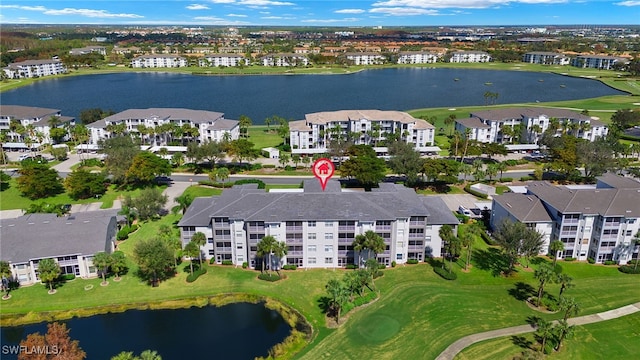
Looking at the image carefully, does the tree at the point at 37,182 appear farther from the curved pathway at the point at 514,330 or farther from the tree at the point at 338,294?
the curved pathway at the point at 514,330

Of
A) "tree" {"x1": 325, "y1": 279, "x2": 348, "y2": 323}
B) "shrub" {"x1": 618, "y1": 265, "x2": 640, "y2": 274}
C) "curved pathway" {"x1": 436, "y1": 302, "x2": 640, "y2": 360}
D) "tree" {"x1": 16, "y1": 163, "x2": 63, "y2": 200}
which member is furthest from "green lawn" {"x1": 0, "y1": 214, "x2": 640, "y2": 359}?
"tree" {"x1": 16, "y1": 163, "x2": 63, "y2": 200}

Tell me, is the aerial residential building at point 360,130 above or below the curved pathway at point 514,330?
above

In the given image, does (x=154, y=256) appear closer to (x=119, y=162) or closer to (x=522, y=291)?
(x=119, y=162)

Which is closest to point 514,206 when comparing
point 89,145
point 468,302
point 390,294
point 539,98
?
point 468,302

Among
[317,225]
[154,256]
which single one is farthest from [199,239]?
[317,225]

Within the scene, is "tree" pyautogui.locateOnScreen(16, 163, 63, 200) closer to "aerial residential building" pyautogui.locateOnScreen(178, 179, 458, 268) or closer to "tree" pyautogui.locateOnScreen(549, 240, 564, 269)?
"aerial residential building" pyautogui.locateOnScreen(178, 179, 458, 268)

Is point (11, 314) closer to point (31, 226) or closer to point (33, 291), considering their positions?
point (33, 291)

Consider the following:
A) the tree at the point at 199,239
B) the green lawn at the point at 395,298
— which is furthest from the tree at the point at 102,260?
the tree at the point at 199,239
